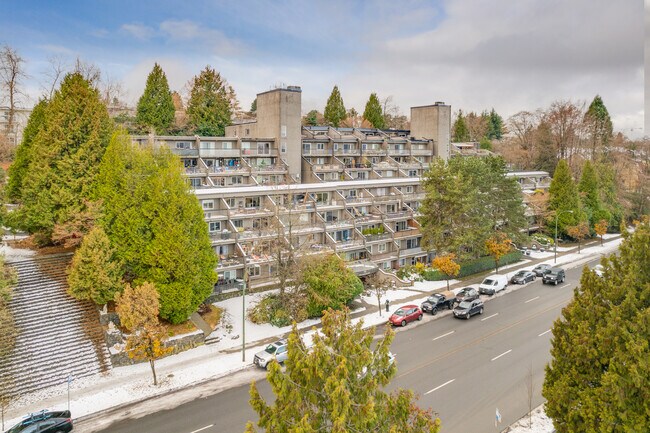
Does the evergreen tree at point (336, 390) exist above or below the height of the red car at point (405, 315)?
above

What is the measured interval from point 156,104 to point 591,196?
67070 mm

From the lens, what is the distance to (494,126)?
136250 mm

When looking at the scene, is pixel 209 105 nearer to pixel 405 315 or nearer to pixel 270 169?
pixel 270 169

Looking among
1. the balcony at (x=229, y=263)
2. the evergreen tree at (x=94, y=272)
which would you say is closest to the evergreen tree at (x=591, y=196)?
the balcony at (x=229, y=263)

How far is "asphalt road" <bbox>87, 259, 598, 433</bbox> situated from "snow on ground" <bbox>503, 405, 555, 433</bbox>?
595mm

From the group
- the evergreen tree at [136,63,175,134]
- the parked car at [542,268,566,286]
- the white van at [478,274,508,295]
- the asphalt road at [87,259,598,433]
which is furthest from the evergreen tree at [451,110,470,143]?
the asphalt road at [87,259,598,433]

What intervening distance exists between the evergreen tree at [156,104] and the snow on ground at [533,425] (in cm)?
6009

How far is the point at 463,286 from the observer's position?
152ft

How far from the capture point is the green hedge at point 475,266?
157ft

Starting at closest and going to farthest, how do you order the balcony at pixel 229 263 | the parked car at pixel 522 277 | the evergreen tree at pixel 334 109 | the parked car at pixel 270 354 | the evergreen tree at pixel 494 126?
the parked car at pixel 270 354, the balcony at pixel 229 263, the parked car at pixel 522 277, the evergreen tree at pixel 334 109, the evergreen tree at pixel 494 126

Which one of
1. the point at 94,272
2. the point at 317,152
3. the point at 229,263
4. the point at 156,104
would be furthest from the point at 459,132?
the point at 94,272

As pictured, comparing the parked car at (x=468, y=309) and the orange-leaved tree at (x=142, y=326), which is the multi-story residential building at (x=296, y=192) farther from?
the orange-leaved tree at (x=142, y=326)

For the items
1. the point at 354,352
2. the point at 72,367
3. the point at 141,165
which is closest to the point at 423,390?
the point at 354,352

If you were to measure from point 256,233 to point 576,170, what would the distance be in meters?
67.1
